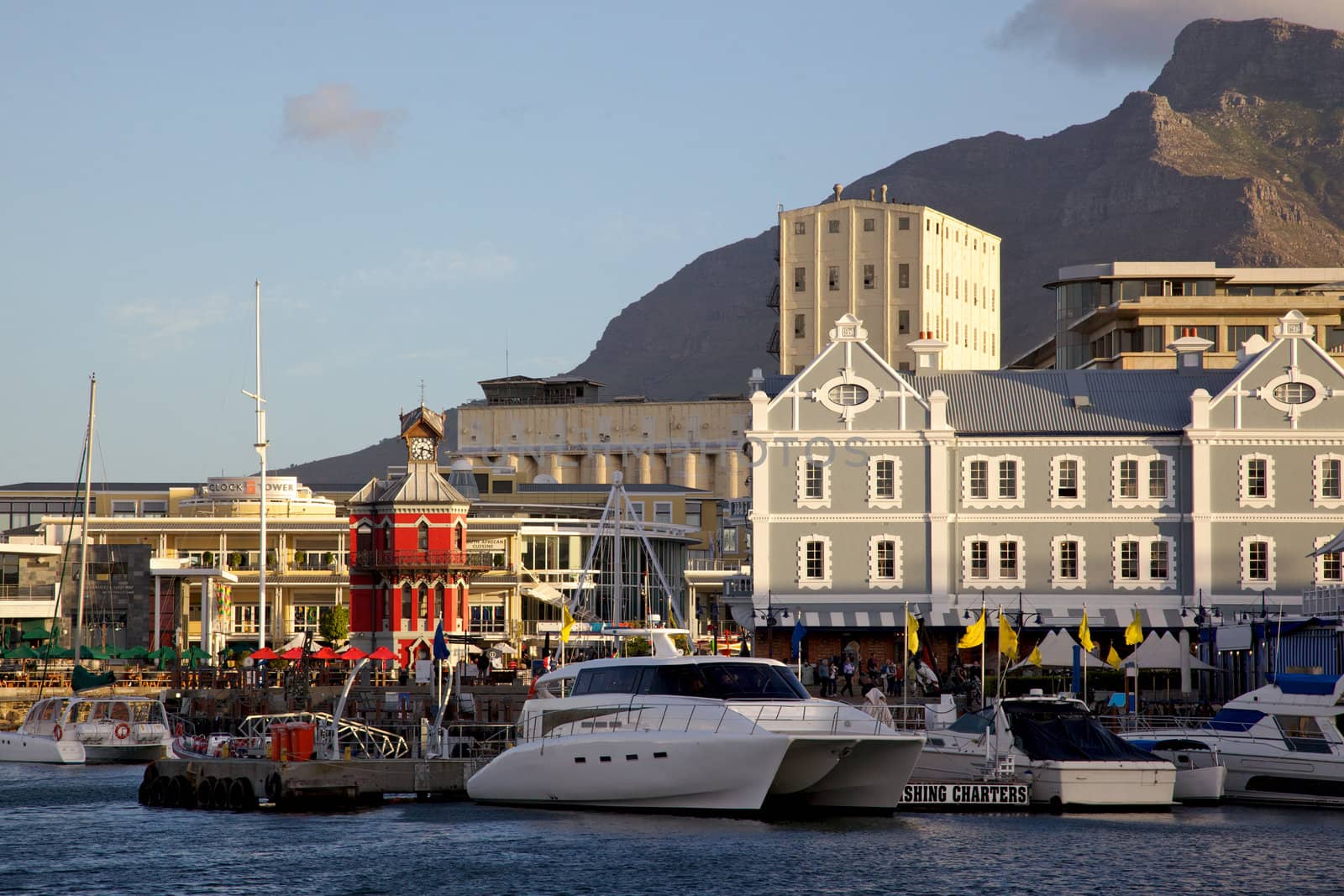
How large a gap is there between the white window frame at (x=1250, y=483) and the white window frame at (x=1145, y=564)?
284cm

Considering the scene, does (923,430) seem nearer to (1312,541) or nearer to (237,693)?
(1312,541)

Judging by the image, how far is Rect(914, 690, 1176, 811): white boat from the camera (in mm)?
47750

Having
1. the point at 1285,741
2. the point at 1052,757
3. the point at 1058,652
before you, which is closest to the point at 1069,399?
the point at 1058,652

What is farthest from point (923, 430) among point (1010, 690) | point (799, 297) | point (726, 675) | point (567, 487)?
point (799, 297)

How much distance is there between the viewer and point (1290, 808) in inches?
1957

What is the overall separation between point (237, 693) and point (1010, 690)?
30854mm

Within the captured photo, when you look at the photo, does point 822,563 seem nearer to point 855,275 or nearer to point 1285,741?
point 1285,741

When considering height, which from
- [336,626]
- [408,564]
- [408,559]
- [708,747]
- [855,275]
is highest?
[855,275]

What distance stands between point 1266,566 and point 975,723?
32.5 meters

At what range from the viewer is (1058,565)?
7950 cm

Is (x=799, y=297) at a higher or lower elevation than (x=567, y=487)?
higher

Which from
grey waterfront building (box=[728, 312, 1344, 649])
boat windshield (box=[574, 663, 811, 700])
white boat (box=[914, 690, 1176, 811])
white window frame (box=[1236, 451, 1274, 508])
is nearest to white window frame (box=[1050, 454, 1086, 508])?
grey waterfront building (box=[728, 312, 1344, 649])

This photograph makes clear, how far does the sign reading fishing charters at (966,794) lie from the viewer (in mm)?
48406

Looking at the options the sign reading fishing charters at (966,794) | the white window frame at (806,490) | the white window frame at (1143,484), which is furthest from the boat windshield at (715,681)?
the white window frame at (1143,484)
